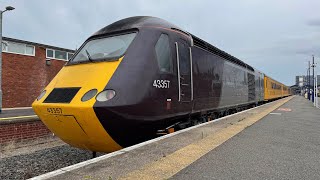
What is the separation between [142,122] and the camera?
248 inches

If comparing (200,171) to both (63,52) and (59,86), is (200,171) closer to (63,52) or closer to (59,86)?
(59,86)

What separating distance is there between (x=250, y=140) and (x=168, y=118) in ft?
6.66

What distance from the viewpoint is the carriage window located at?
6.80m

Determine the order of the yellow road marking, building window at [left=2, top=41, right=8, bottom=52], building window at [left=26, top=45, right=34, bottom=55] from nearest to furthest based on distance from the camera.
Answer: the yellow road marking < building window at [left=2, top=41, right=8, bottom=52] < building window at [left=26, top=45, right=34, bottom=55]

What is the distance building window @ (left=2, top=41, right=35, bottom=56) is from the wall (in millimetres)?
339

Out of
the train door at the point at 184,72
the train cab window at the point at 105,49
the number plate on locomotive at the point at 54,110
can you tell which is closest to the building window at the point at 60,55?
the train cab window at the point at 105,49

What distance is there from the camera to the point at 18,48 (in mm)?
26328

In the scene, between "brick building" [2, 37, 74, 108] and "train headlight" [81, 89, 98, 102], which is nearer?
"train headlight" [81, 89, 98, 102]

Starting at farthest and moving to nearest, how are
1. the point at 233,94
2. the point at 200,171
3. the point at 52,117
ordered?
1. the point at 233,94
2. the point at 52,117
3. the point at 200,171

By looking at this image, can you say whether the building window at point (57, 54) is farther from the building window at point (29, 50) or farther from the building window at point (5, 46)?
the building window at point (5, 46)

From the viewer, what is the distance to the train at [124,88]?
5738 mm

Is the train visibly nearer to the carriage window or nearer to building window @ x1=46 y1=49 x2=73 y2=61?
the carriage window

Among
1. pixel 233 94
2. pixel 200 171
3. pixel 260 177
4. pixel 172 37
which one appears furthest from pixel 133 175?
pixel 233 94

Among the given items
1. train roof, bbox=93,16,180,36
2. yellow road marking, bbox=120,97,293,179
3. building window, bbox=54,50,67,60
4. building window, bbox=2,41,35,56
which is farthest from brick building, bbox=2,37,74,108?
yellow road marking, bbox=120,97,293,179
